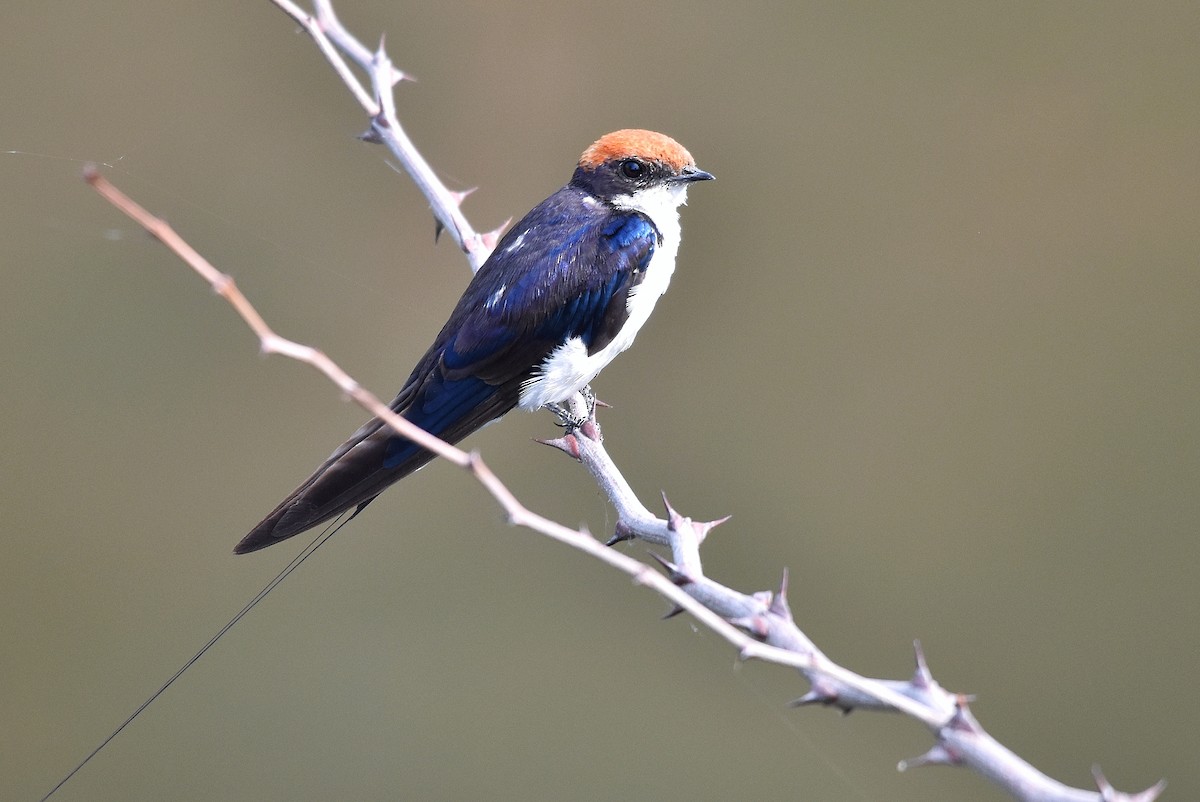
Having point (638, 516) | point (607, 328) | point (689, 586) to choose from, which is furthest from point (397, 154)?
point (689, 586)

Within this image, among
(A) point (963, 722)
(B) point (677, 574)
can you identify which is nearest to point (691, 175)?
(B) point (677, 574)

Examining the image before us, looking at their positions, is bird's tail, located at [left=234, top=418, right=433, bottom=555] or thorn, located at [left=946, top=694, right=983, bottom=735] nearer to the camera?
thorn, located at [left=946, top=694, right=983, bottom=735]

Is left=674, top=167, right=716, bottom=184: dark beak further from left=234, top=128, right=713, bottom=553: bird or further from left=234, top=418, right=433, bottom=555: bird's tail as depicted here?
left=234, top=418, right=433, bottom=555: bird's tail

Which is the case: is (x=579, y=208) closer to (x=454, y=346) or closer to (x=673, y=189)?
(x=673, y=189)

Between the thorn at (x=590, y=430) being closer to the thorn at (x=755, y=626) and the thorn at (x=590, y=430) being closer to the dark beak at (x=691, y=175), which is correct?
the dark beak at (x=691, y=175)

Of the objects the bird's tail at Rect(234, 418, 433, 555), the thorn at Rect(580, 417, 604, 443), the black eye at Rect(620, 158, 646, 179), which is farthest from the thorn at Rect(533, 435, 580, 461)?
the black eye at Rect(620, 158, 646, 179)

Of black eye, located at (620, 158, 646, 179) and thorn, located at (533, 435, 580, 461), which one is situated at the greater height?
black eye, located at (620, 158, 646, 179)

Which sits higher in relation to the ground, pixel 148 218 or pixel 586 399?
pixel 148 218

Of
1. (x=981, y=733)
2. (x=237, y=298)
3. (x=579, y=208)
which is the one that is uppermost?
(x=237, y=298)

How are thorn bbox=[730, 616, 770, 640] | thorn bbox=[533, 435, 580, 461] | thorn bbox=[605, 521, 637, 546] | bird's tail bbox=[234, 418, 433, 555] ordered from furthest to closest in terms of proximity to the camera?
thorn bbox=[533, 435, 580, 461], bird's tail bbox=[234, 418, 433, 555], thorn bbox=[605, 521, 637, 546], thorn bbox=[730, 616, 770, 640]
